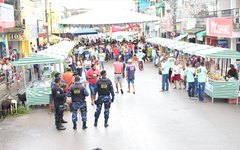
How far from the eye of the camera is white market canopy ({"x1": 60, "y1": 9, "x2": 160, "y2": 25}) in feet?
98.2

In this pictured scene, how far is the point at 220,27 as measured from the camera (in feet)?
82.8

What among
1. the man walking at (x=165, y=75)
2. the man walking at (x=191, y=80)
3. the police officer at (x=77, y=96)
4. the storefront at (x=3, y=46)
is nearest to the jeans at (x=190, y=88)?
the man walking at (x=191, y=80)

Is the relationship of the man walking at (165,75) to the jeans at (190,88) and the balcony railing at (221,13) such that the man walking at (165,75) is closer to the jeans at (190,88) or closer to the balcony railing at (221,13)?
the jeans at (190,88)

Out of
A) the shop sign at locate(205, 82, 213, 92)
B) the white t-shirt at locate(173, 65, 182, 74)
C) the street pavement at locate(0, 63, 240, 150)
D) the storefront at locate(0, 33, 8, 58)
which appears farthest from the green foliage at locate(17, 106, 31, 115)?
the storefront at locate(0, 33, 8, 58)

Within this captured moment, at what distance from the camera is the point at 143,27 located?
77688mm

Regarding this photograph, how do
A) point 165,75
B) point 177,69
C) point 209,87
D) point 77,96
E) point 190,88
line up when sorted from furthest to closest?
1. point 177,69
2. point 165,75
3. point 190,88
4. point 209,87
5. point 77,96

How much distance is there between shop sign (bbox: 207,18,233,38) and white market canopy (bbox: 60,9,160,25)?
17.5 feet

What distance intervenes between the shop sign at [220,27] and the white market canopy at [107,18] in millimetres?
5344

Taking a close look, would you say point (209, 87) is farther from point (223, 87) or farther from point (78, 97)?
point (78, 97)

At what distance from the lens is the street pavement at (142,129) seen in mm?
10016

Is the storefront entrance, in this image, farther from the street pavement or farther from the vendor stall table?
the vendor stall table

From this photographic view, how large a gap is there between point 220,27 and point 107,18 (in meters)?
8.88

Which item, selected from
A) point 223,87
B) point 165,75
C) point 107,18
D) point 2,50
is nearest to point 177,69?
point 165,75

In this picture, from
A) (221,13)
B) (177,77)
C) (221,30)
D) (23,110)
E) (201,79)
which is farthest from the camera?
(221,13)
